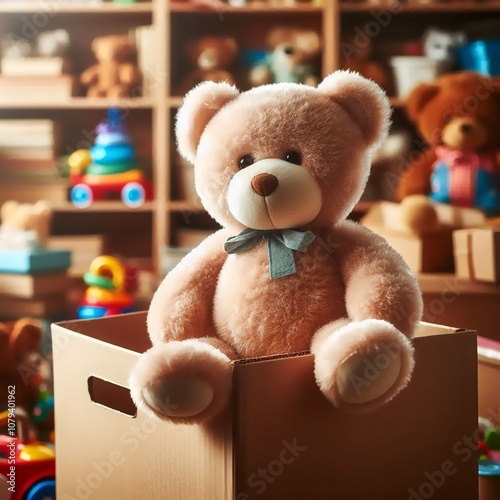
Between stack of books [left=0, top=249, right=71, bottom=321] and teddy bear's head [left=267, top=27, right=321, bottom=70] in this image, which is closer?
stack of books [left=0, top=249, right=71, bottom=321]

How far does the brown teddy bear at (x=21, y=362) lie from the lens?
1.68m

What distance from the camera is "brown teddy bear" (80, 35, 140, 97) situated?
2.79 metres

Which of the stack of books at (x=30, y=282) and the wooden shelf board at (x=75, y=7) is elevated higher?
the wooden shelf board at (x=75, y=7)

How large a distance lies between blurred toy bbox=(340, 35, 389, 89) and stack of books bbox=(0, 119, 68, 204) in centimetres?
99

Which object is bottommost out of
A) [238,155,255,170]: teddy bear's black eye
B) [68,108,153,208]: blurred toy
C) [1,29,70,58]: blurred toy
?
[238,155,255,170]: teddy bear's black eye

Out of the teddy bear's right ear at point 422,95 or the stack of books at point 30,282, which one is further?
the stack of books at point 30,282

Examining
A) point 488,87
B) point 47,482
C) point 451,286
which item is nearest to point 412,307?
point 47,482

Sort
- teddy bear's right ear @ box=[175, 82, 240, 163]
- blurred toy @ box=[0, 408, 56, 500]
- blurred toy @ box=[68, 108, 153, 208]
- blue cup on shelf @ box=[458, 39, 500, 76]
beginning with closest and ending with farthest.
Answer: teddy bear's right ear @ box=[175, 82, 240, 163], blurred toy @ box=[0, 408, 56, 500], blue cup on shelf @ box=[458, 39, 500, 76], blurred toy @ box=[68, 108, 153, 208]

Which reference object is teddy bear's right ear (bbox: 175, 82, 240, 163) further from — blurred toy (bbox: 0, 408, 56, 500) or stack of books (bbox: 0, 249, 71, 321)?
stack of books (bbox: 0, 249, 71, 321)

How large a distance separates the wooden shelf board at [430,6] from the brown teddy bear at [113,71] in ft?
2.35

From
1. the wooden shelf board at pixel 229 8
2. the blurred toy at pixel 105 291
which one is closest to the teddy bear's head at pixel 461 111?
the wooden shelf board at pixel 229 8

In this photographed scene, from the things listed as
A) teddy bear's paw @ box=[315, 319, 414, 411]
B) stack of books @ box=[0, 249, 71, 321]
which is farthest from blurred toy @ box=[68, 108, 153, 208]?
teddy bear's paw @ box=[315, 319, 414, 411]

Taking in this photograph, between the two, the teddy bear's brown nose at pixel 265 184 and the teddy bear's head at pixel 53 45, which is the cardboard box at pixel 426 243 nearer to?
the teddy bear's brown nose at pixel 265 184

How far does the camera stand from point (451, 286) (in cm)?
168
